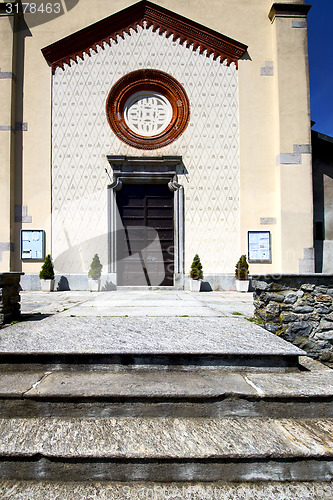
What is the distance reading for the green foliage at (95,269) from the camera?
9242 millimetres

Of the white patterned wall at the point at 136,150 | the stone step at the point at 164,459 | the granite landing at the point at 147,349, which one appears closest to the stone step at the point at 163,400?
the stone step at the point at 164,459

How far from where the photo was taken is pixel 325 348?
374 cm

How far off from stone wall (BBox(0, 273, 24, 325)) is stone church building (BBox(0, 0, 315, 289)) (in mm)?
5604

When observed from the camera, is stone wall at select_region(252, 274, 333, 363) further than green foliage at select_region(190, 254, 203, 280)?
No

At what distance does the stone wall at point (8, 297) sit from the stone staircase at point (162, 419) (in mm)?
903

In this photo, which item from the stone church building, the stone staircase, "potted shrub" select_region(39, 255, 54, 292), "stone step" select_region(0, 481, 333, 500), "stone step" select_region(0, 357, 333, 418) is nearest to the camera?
"stone step" select_region(0, 481, 333, 500)

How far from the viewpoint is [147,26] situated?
994 centimetres

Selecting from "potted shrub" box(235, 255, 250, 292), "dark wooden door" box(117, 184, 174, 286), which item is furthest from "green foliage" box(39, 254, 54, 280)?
"potted shrub" box(235, 255, 250, 292)

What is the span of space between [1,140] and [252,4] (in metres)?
9.17

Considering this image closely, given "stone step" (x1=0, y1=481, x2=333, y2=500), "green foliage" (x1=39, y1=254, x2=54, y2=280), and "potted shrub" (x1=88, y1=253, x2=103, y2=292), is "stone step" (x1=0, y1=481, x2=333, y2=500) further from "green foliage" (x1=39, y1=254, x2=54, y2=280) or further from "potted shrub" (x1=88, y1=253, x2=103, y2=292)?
"green foliage" (x1=39, y1=254, x2=54, y2=280)

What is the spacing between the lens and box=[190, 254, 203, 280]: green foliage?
9312 millimetres

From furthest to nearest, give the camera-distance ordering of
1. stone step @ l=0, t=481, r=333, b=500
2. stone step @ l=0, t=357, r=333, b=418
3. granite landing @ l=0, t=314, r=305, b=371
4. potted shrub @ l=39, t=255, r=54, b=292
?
potted shrub @ l=39, t=255, r=54, b=292
granite landing @ l=0, t=314, r=305, b=371
stone step @ l=0, t=357, r=333, b=418
stone step @ l=0, t=481, r=333, b=500

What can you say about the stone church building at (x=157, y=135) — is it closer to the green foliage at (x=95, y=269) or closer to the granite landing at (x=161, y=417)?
the green foliage at (x=95, y=269)

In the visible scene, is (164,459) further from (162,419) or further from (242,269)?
(242,269)
